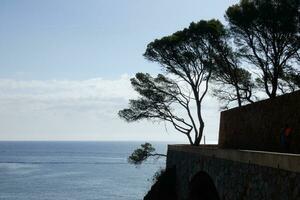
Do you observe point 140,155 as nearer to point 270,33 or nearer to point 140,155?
point 140,155

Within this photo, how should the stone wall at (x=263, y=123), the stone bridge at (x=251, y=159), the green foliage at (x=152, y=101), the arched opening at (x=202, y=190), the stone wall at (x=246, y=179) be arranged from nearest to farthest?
1. the stone wall at (x=246, y=179)
2. the stone bridge at (x=251, y=159)
3. the stone wall at (x=263, y=123)
4. the arched opening at (x=202, y=190)
5. the green foliage at (x=152, y=101)

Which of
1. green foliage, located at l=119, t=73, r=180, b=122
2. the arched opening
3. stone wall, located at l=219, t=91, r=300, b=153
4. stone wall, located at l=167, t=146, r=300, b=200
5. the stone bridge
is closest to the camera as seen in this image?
stone wall, located at l=167, t=146, r=300, b=200

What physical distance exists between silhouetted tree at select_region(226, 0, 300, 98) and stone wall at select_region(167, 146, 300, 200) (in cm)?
842

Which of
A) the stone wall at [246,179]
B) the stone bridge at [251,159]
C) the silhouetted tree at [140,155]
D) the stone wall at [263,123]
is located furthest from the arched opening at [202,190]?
the silhouetted tree at [140,155]

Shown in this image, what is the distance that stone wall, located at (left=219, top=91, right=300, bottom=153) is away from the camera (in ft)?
51.2

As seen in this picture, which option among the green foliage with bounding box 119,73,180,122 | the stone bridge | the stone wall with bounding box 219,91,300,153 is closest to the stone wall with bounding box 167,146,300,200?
the stone bridge

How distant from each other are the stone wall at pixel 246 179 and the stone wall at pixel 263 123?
5.41 ft

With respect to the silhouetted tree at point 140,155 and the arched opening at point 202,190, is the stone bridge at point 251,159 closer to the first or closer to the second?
the arched opening at point 202,190

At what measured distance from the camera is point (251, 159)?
1375 cm

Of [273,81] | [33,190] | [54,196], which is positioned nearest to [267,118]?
[273,81]

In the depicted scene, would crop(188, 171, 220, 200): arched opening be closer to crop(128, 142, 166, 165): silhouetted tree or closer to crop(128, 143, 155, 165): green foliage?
crop(128, 142, 166, 165): silhouetted tree

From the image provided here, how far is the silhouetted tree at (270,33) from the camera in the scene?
2629cm

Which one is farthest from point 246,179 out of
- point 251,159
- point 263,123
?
point 263,123

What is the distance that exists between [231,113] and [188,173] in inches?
193
